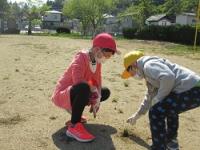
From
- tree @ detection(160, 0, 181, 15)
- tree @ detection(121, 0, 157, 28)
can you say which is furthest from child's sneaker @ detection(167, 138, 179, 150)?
tree @ detection(160, 0, 181, 15)

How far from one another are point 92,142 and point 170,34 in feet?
94.6

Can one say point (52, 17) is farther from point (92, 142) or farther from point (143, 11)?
point (92, 142)

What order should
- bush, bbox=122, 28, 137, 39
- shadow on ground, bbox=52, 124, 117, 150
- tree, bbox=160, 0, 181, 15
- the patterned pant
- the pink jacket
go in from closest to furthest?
the patterned pant < shadow on ground, bbox=52, 124, 117, 150 < the pink jacket < bush, bbox=122, 28, 137, 39 < tree, bbox=160, 0, 181, 15

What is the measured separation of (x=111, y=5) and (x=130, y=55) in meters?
58.1

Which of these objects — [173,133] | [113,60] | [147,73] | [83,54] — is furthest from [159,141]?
[113,60]

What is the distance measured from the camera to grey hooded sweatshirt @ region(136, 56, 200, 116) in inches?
132

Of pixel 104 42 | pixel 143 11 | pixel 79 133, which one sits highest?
pixel 104 42

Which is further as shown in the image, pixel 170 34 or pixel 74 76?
pixel 170 34

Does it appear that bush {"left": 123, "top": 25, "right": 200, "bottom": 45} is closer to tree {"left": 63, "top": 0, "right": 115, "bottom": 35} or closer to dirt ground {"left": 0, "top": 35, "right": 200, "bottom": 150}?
tree {"left": 63, "top": 0, "right": 115, "bottom": 35}

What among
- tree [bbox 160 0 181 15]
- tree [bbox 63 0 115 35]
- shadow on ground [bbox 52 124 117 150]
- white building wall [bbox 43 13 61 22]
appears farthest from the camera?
white building wall [bbox 43 13 61 22]

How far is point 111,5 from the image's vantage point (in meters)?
60.8

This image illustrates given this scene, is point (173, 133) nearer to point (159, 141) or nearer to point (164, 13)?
point (159, 141)

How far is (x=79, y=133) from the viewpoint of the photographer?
4.05 meters

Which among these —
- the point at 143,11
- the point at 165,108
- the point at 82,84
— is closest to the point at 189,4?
the point at 143,11
